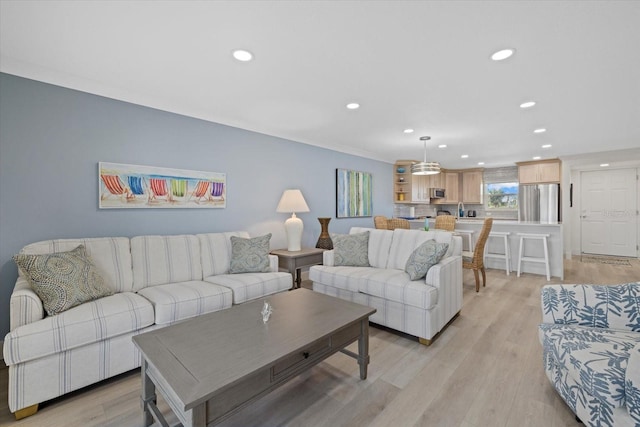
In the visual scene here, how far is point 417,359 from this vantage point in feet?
7.64

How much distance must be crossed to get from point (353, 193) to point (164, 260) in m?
3.61

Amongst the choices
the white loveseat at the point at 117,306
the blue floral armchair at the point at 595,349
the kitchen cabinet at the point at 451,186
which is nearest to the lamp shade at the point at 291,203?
the white loveseat at the point at 117,306

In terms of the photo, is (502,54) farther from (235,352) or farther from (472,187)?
(472,187)

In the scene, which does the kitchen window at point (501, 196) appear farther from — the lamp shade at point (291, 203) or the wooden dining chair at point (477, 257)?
the lamp shade at point (291, 203)

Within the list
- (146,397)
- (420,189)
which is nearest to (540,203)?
(420,189)

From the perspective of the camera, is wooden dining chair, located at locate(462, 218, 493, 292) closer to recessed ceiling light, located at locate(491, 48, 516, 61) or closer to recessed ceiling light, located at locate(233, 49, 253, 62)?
recessed ceiling light, located at locate(491, 48, 516, 61)

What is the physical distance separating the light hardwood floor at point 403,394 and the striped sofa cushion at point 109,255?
777 mm

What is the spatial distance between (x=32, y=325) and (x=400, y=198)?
21.2ft

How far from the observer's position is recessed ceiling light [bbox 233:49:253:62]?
2.10m

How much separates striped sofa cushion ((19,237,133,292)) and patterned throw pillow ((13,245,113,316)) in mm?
199

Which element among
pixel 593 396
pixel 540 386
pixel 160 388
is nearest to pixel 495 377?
pixel 540 386

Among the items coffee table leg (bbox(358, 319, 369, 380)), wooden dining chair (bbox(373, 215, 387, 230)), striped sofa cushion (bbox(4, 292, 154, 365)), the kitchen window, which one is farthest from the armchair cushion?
the kitchen window

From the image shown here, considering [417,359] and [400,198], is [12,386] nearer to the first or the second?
[417,359]

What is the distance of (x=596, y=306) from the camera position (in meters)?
1.82
